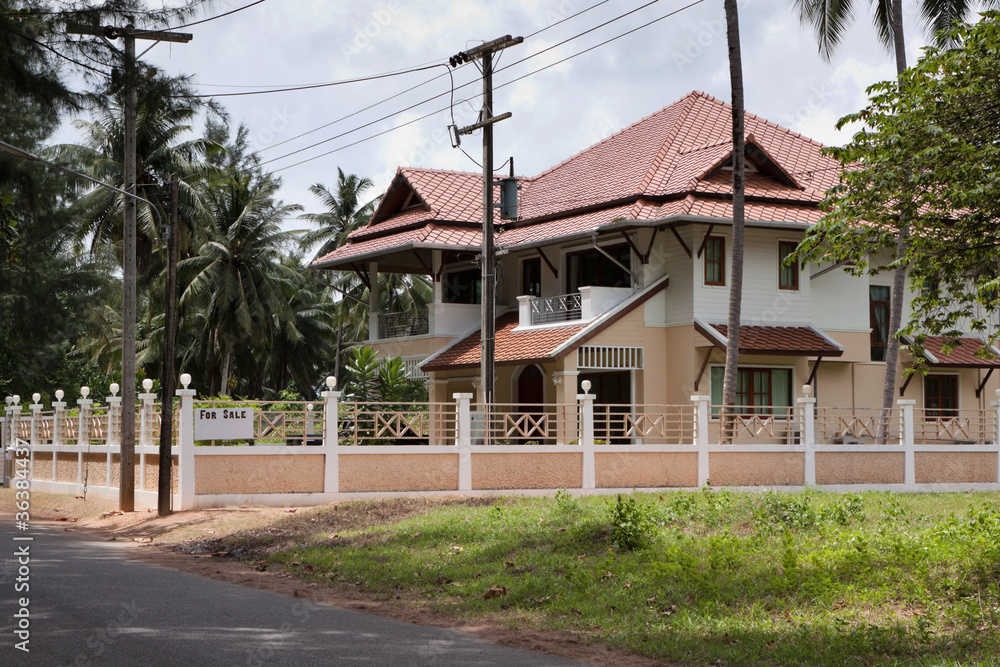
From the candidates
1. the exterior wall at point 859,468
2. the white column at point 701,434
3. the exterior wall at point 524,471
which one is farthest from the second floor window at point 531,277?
the exterior wall at point 859,468

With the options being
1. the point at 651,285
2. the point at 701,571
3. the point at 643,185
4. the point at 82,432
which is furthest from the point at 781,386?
the point at 701,571

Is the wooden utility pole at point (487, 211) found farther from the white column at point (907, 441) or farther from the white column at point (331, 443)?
the white column at point (907, 441)

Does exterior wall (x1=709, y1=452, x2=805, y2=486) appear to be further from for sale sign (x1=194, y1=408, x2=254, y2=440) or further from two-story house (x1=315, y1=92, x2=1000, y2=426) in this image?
for sale sign (x1=194, y1=408, x2=254, y2=440)

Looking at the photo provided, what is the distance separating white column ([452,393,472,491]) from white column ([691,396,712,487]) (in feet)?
15.0

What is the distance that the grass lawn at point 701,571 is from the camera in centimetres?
820

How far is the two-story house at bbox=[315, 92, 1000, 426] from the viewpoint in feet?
82.3

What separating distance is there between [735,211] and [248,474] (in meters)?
10.9

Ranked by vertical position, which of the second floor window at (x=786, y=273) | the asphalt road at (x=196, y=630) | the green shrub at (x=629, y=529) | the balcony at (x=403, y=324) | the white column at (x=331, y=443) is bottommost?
the asphalt road at (x=196, y=630)

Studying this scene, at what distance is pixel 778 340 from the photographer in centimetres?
2523

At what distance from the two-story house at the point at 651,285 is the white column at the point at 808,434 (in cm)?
249

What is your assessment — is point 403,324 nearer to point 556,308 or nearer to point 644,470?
point 556,308

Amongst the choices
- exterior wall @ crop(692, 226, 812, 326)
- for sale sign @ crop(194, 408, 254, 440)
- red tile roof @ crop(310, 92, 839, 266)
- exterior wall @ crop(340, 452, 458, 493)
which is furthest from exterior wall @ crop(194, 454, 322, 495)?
exterior wall @ crop(692, 226, 812, 326)

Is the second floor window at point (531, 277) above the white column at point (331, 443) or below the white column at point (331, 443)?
above

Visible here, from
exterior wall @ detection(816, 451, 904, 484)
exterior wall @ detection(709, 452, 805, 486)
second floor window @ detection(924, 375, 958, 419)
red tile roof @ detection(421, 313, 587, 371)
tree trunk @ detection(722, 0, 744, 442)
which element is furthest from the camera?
second floor window @ detection(924, 375, 958, 419)
